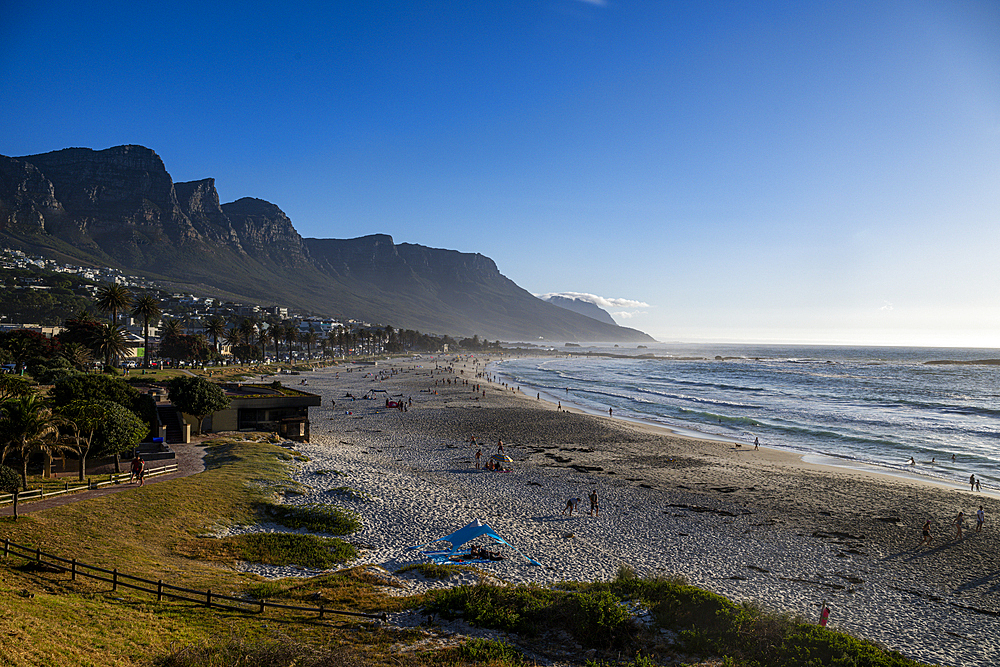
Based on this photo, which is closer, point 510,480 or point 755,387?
point 510,480

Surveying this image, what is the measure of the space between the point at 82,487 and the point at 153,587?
10721 mm

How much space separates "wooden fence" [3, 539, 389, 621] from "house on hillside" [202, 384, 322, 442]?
2463 centimetres

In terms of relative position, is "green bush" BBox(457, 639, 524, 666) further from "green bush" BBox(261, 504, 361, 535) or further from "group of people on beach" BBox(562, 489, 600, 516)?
"group of people on beach" BBox(562, 489, 600, 516)

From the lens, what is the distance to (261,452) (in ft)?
99.7

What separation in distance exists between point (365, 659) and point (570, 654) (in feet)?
16.3

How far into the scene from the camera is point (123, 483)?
70.7ft

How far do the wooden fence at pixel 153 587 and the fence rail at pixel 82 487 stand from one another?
17.2 ft

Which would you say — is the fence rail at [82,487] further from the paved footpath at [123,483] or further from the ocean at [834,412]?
the ocean at [834,412]

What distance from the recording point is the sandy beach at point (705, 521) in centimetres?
Answer: 1719

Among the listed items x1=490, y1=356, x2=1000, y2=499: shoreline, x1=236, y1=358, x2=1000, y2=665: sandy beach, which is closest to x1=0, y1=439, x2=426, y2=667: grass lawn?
x1=236, y1=358, x2=1000, y2=665: sandy beach

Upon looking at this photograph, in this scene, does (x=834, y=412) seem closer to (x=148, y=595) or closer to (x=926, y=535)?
(x=926, y=535)

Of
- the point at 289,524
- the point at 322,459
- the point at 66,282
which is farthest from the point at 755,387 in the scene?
the point at 66,282

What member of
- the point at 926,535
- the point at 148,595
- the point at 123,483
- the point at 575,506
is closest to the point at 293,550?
the point at 148,595

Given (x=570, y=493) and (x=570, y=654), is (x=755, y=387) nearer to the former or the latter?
(x=570, y=493)
